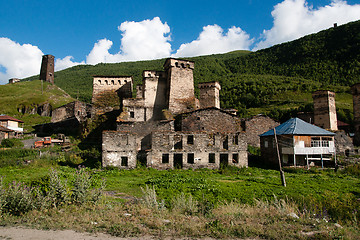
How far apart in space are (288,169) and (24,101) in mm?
58532

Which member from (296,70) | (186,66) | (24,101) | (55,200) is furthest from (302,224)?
(296,70)

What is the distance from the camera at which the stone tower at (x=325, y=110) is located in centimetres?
3453

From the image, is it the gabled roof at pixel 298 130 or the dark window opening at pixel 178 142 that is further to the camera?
the gabled roof at pixel 298 130

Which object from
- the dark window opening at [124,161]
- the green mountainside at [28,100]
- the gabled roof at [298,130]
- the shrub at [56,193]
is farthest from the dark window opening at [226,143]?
the green mountainside at [28,100]

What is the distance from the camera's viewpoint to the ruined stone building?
64.4 ft

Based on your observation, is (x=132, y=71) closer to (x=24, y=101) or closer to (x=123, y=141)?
(x=24, y=101)

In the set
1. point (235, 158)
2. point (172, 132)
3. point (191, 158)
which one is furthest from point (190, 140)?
point (235, 158)

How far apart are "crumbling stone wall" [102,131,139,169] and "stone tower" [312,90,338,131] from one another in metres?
28.9

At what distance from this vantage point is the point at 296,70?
9381 centimetres

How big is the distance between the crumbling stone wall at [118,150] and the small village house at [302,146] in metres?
14.0

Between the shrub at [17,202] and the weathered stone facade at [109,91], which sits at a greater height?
the weathered stone facade at [109,91]

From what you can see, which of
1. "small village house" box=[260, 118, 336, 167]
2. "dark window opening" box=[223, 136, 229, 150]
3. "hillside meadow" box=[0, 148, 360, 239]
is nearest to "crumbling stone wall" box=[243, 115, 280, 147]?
"small village house" box=[260, 118, 336, 167]

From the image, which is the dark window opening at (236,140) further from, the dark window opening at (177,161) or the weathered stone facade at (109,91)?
the weathered stone facade at (109,91)

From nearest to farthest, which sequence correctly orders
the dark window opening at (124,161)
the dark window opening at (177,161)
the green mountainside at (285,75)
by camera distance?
1. the dark window opening at (124,161)
2. the dark window opening at (177,161)
3. the green mountainside at (285,75)
